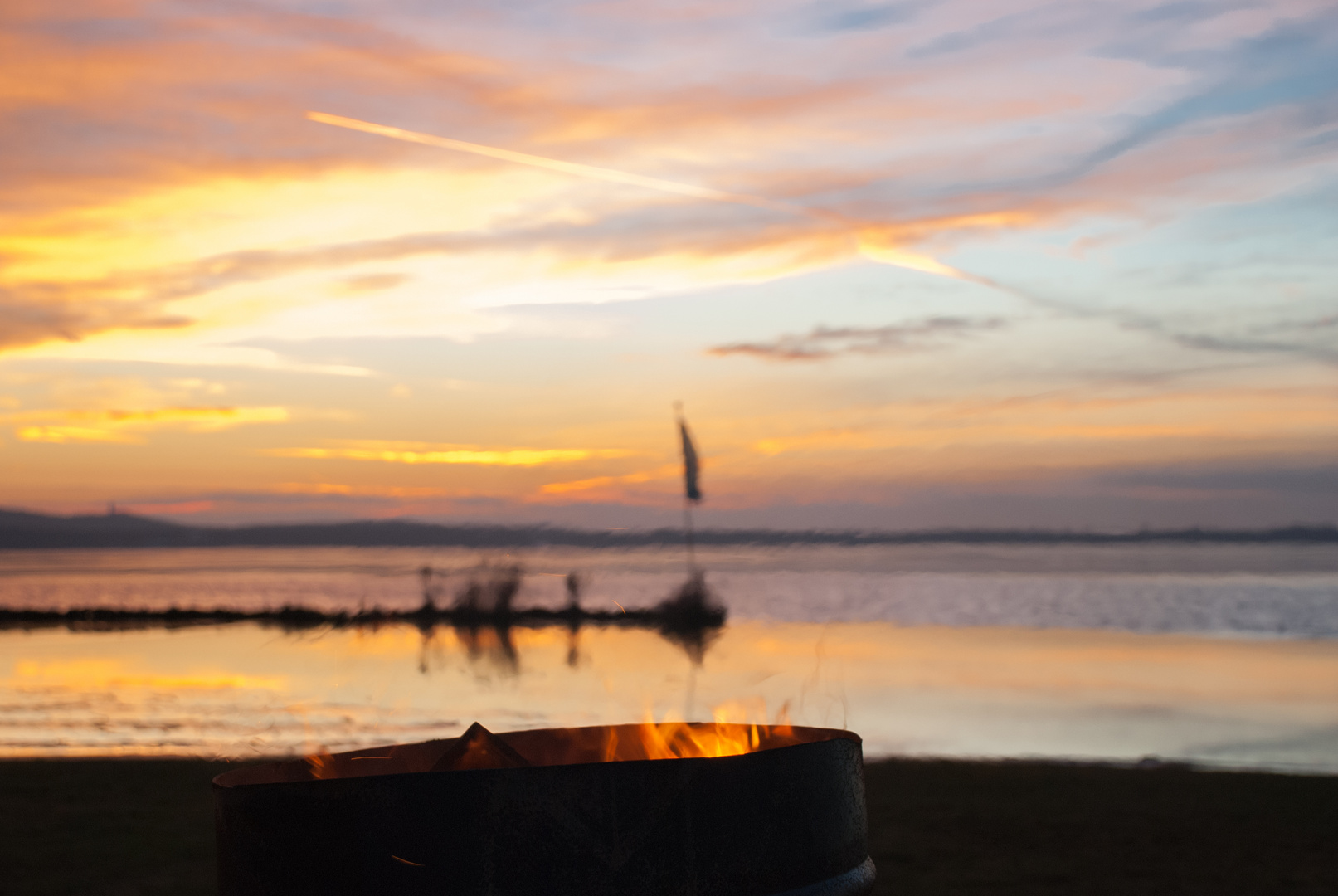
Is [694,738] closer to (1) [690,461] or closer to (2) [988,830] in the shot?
(2) [988,830]

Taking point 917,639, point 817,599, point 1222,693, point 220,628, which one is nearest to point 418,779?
point 1222,693

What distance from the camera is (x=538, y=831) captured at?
2410 millimetres

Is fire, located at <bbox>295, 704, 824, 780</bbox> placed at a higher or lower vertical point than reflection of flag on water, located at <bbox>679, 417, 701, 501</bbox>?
lower

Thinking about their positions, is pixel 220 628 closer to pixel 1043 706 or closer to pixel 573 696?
pixel 573 696

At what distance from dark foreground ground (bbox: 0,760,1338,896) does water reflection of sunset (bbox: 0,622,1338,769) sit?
122cm

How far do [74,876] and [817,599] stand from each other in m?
28.2

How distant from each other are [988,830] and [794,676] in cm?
737

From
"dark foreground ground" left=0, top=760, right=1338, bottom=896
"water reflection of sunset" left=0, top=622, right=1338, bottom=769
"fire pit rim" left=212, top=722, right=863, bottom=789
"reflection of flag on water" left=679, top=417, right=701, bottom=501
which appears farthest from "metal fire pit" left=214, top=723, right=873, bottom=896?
"reflection of flag on water" left=679, top=417, right=701, bottom=501

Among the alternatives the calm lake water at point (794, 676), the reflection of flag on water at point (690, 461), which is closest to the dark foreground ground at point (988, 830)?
the calm lake water at point (794, 676)

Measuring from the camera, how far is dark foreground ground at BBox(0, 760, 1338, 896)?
5496mm

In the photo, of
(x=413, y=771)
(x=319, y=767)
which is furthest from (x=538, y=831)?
(x=319, y=767)

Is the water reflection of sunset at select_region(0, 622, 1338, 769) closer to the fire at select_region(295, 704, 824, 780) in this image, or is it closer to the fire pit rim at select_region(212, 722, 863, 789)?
the fire at select_region(295, 704, 824, 780)

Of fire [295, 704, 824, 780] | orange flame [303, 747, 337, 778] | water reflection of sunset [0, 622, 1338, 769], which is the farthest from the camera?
water reflection of sunset [0, 622, 1338, 769]

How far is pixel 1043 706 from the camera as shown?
12.4 metres
